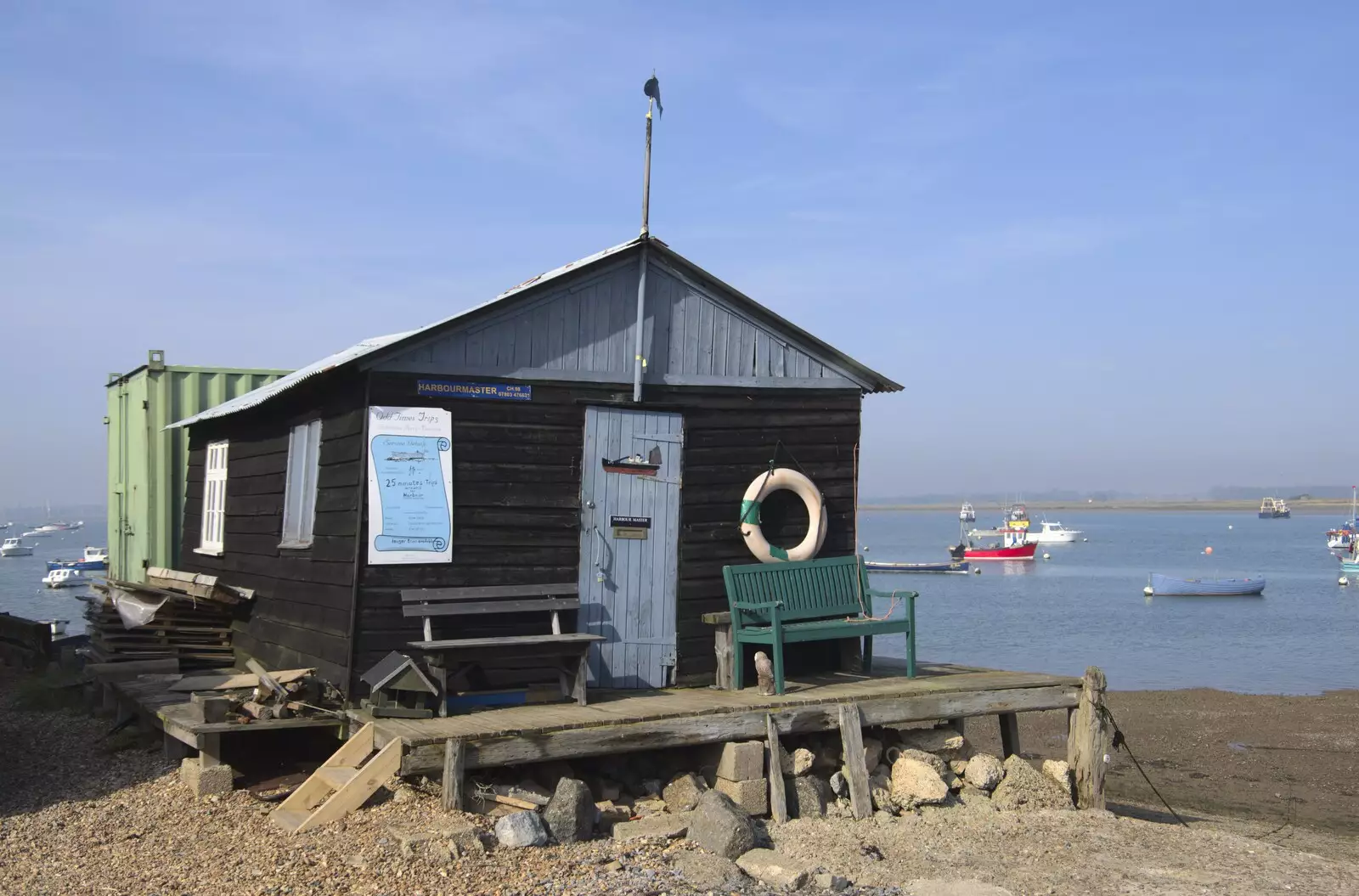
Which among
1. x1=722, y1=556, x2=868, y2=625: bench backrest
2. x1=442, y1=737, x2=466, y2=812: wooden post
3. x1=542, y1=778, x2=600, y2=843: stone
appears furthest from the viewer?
x1=722, y1=556, x2=868, y2=625: bench backrest

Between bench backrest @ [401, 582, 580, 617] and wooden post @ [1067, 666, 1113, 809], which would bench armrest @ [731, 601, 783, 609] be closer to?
bench backrest @ [401, 582, 580, 617]

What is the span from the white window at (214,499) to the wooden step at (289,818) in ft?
17.4

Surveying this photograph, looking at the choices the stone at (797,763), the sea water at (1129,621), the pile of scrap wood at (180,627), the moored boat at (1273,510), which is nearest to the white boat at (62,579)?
the sea water at (1129,621)

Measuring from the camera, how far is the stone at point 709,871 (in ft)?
23.1

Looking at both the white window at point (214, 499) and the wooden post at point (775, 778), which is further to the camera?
the white window at point (214, 499)

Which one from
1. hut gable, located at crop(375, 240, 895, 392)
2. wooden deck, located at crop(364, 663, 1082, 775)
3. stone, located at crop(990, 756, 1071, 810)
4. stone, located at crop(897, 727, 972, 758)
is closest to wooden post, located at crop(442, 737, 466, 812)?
wooden deck, located at crop(364, 663, 1082, 775)

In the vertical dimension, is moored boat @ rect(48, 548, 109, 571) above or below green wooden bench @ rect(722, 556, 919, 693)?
below

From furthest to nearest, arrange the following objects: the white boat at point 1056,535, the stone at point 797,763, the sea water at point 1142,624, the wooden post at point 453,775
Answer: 1. the white boat at point 1056,535
2. the sea water at point 1142,624
3. the stone at point 797,763
4. the wooden post at point 453,775

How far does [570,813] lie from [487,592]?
6.51 feet

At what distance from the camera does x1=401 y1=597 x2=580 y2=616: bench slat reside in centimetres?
862

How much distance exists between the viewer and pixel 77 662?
1343cm

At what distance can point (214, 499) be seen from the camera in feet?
41.3

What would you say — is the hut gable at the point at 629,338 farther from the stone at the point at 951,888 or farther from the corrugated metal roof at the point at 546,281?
the stone at the point at 951,888

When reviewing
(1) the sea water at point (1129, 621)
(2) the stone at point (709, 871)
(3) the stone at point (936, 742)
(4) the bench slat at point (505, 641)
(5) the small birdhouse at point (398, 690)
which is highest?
(4) the bench slat at point (505, 641)
